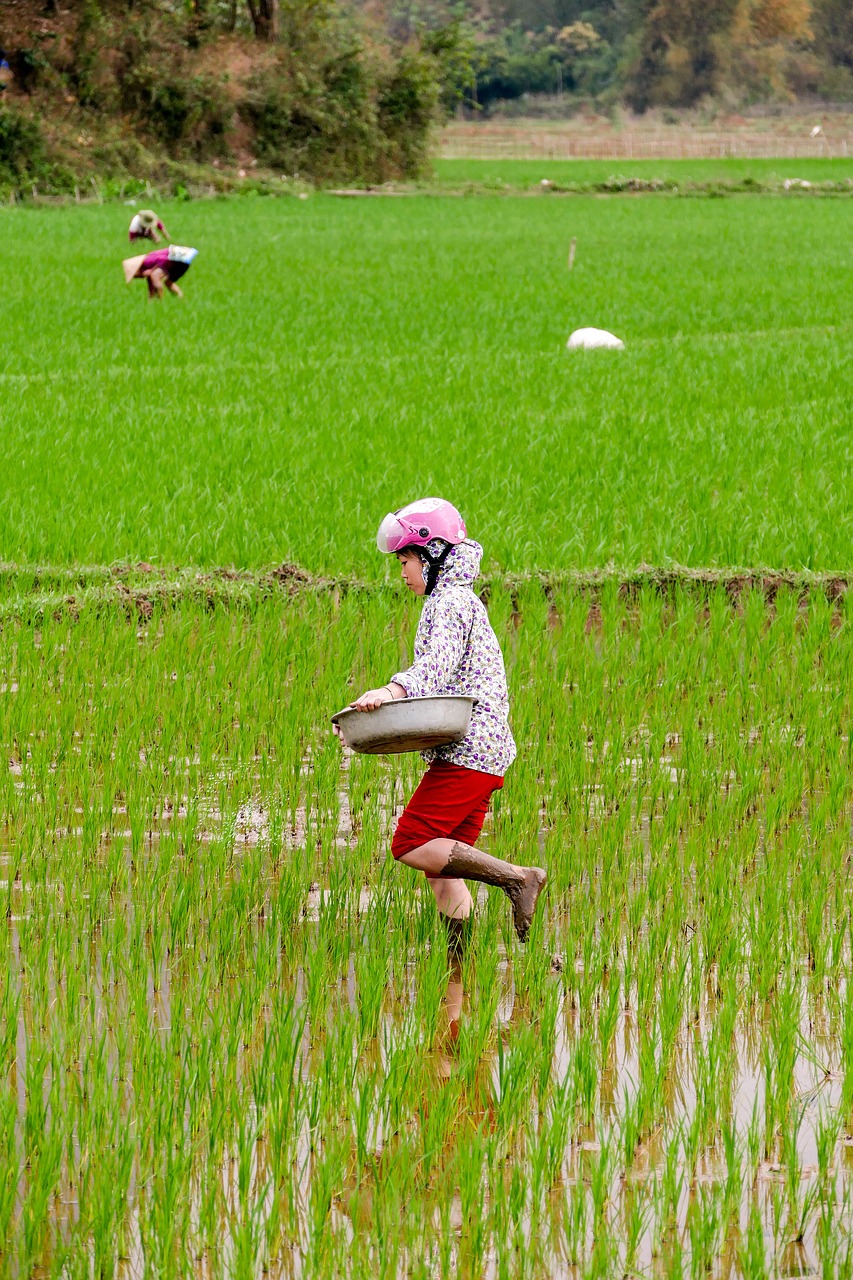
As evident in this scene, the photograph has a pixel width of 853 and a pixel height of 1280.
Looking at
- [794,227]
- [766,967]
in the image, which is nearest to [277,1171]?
[766,967]

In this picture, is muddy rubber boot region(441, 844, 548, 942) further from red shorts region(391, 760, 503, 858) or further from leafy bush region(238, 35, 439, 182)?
leafy bush region(238, 35, 439, 182)

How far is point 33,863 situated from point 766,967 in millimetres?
1615

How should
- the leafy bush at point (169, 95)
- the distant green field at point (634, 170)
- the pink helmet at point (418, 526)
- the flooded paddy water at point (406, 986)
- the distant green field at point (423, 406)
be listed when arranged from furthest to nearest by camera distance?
1. the distant green field at point (634, 170)
2. the leafy bush at point (169, 95)
3. the distant green field at point (423, 406)
4. the pink helmet at point (418, 526)
5. the flooded paddy water at point (406, 986)

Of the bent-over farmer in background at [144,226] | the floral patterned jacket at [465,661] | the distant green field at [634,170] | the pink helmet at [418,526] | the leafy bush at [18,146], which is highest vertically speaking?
the distant green field at [634,170]

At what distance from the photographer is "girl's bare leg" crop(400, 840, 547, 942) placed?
10.6ft

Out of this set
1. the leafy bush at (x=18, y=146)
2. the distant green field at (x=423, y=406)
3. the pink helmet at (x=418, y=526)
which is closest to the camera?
the pink helmet at (x=418, y=526)

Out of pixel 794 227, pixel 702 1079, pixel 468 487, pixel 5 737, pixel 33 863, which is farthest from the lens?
pixel 794 227

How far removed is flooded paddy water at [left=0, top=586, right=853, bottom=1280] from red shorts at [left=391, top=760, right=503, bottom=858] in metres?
0.20

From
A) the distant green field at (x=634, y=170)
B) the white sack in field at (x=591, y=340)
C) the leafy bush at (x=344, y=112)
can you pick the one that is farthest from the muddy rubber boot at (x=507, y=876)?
the distant green field at (x=634, y=170)

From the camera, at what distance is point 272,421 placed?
9.02 m

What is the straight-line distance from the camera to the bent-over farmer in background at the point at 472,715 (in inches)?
126

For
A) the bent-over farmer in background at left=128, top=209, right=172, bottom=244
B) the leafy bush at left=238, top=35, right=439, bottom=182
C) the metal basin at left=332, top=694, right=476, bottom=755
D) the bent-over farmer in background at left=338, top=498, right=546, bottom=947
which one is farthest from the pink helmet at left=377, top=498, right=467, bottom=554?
the leafy bush at left=238, top=35, right=439, bottom=182

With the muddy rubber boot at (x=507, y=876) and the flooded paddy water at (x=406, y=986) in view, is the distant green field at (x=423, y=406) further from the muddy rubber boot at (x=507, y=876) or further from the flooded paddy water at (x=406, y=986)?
the muddy rubber boot at (x=507, y=876)

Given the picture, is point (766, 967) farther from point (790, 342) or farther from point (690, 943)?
point (790, 342)
